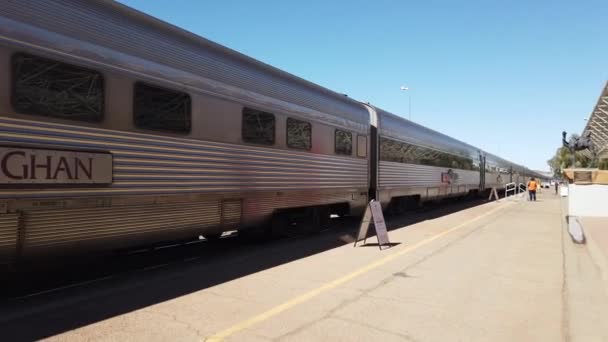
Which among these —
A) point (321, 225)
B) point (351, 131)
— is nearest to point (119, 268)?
point (321, 225)

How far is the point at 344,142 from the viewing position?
1020 cm

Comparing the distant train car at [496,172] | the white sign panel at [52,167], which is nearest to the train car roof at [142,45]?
the white sign panel at [52,167]

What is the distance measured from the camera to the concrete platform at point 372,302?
3773 mm

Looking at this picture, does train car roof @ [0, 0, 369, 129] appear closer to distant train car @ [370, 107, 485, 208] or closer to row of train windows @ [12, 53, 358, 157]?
row of train windows @ [12, 53, 358, 157]

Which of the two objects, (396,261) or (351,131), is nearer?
(396,261)

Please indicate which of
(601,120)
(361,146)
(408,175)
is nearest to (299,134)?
(361,146)

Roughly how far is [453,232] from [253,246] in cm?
513

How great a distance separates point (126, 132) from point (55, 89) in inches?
34.9

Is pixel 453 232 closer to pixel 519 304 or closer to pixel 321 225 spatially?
pixel 321 225

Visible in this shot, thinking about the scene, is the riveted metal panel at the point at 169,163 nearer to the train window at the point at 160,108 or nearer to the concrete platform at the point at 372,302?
the train window at the point at 160,108

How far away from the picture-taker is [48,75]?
4340 mm

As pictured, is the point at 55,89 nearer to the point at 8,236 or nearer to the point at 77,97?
Result: the point at 77,97

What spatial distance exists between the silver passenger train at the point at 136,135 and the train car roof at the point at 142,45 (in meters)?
0.01

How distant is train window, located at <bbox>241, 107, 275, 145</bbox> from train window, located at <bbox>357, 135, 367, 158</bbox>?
12.4ft
